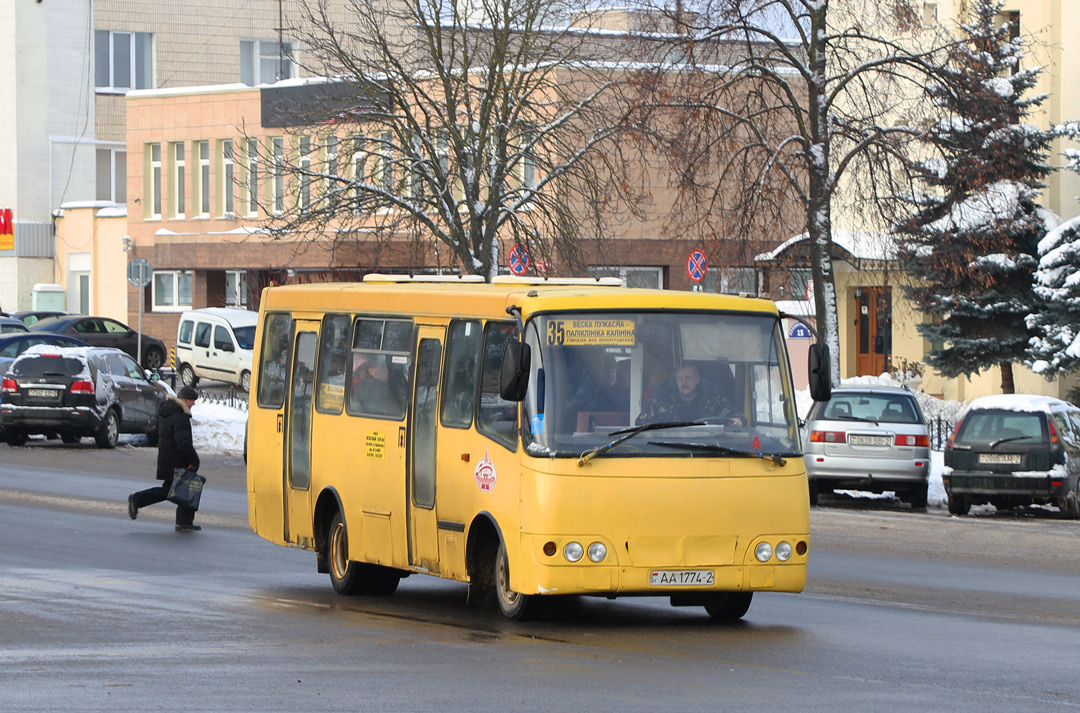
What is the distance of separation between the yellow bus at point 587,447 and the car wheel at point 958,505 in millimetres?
11200

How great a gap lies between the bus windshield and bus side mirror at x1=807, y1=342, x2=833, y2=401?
0.19 meters

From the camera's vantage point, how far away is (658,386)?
37.0ft

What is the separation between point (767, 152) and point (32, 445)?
14.4 m

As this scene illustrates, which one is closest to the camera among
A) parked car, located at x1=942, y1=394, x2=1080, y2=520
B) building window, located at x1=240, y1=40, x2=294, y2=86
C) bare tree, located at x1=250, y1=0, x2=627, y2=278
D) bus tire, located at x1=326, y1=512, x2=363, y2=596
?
bus tire, located at x1=326, y1=512, x2=363, y2=596

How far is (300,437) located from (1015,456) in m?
11.1

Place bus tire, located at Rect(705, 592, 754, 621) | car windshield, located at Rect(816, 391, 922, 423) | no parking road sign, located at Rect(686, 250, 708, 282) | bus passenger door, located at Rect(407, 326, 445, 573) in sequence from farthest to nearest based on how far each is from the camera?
no parking road sign, located at Rect(686, 250, 708, 282)
car windshield, located at Rect(816, 391, 922, 423)
bus passenger door, located at Rect(407, 326, 445, 573)
bus tire, located at Rect(705, 592, 754, 621)

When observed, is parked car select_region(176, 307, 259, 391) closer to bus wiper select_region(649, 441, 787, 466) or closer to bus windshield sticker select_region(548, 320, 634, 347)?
bus windshield sticker select_region(548, 320, 634, 347)

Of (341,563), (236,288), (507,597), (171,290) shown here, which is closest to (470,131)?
(341,563)

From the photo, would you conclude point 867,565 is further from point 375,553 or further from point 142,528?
point 142,528

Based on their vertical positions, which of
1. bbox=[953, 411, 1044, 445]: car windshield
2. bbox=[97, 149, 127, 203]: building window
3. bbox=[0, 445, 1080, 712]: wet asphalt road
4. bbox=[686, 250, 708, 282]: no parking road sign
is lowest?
bbox=[0, 445, 1080, 712]: wet asphalt road

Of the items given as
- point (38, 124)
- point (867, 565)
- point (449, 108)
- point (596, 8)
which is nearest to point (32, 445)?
point (449, 108)

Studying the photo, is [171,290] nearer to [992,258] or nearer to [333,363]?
[992,258]

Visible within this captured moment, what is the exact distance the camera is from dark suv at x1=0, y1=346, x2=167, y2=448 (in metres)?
30.4

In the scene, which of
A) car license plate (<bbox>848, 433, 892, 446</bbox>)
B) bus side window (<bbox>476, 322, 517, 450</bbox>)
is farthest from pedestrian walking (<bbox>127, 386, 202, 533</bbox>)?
car license plate (<bbox>848, 433, 892, 446</bbox>)
